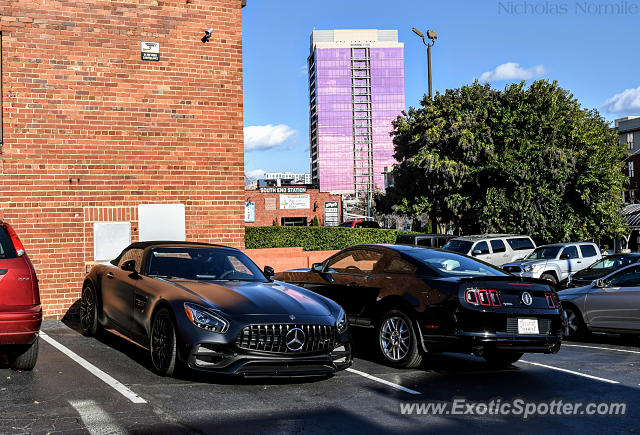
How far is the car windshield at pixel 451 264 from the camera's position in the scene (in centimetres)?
801

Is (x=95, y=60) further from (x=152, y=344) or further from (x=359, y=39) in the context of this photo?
(x=359, y=39)

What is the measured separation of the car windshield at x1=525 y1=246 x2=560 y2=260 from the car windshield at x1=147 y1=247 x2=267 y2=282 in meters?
14.9

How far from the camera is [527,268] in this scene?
66.5 feet

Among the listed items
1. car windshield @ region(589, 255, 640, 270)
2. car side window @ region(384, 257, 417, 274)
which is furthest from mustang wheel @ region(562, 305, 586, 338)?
car windshield @ region(589, 255, 640, 270)

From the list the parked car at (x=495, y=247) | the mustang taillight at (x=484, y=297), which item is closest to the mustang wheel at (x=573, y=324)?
the mustang taillight at (x=484, y=297)

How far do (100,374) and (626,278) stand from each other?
335 inches

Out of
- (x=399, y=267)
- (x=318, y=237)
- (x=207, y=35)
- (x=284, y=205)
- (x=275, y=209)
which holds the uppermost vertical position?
(x=207, y=35)

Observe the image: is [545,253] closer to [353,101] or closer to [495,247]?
[495,247]

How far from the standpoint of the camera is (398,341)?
26.0ft

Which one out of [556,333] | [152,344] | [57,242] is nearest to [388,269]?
[556,333]

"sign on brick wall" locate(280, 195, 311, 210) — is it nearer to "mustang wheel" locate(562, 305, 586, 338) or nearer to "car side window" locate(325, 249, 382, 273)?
"mustang wheel" locate(562, 305, 586, 338)

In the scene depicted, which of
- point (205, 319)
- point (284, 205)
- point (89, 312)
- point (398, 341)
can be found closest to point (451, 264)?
point (398, 341)

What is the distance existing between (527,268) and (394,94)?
178431 millimetres

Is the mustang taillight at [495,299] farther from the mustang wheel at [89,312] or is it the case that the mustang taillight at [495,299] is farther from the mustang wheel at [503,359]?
the mustang wheel at [89,312]
